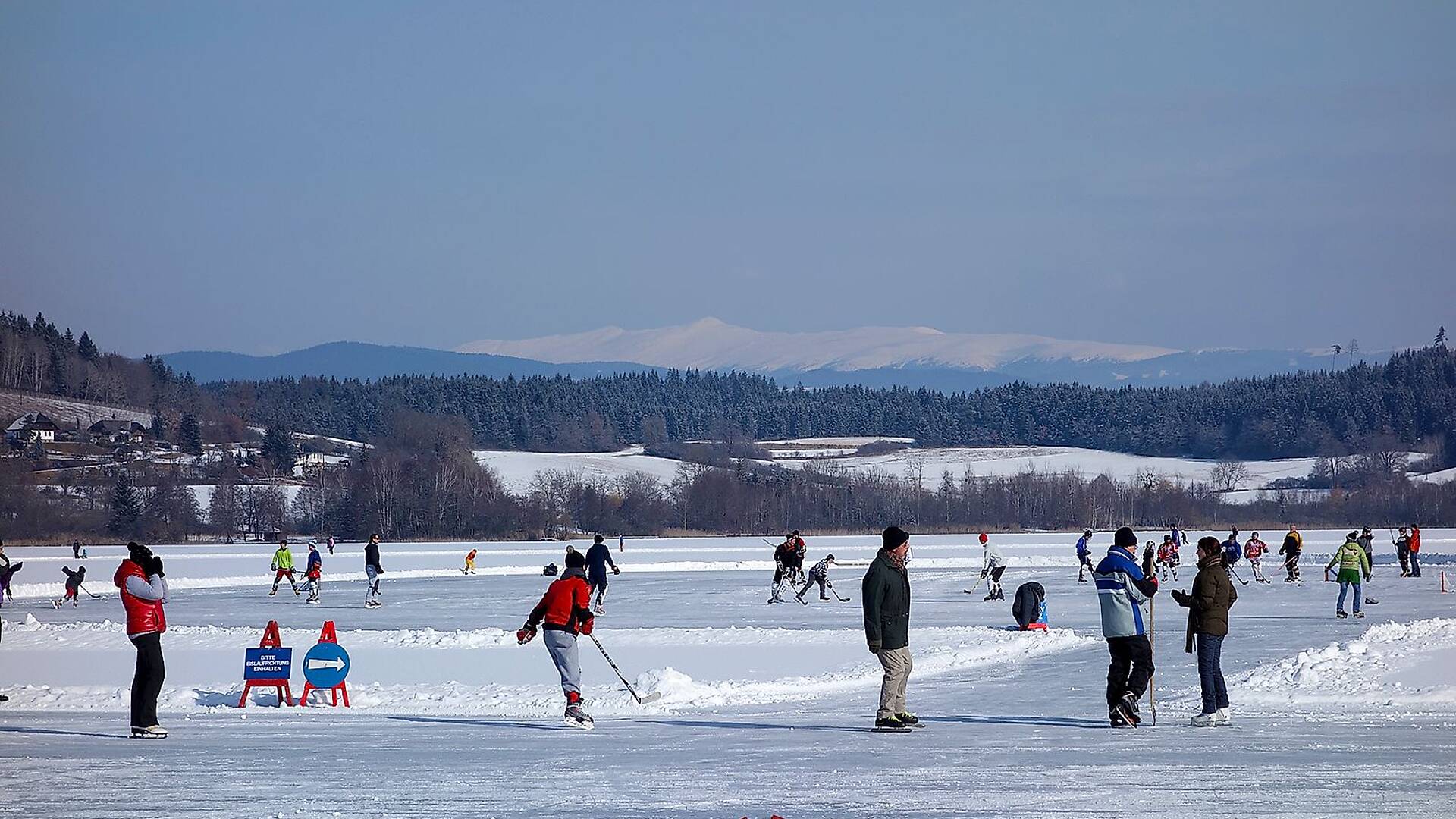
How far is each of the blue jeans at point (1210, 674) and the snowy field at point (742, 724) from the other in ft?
0.89

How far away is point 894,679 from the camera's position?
465 inches

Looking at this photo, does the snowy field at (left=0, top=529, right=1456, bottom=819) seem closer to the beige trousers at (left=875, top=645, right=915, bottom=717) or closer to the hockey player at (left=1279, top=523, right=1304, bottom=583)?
the beige trousers at (left=875, top=645, right=915, bottom=717)

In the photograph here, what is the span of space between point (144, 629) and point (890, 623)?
237 inches

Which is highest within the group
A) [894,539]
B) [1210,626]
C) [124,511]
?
[894,539]

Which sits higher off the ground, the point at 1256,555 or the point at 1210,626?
the point at 1210,626

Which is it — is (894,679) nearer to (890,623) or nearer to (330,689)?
(890,623)

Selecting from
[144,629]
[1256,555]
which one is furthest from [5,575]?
[1256,555]

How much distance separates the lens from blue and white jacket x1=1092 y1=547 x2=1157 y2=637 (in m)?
11.7

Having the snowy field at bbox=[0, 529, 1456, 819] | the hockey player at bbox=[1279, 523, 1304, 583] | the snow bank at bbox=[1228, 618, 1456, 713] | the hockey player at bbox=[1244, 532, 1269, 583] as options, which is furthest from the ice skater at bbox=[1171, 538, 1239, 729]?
the hockey player at bbox=[1244, 532, 1269, 583]

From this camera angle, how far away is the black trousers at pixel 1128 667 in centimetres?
1187

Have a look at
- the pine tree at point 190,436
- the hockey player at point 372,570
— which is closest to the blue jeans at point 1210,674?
the hockey player at point 372,570

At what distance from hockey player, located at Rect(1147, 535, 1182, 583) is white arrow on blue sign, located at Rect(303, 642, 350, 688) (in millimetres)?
25903

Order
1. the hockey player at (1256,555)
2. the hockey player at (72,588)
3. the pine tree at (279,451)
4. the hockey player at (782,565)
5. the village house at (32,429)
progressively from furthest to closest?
the pine tree at (279,451), the village house at (32,429), the hockey player at (1256,555), the hockey player at (72,588), the hockey player at (782,565)

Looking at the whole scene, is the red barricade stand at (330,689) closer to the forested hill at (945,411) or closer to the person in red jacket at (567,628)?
the person in red jacket at (567,628)
